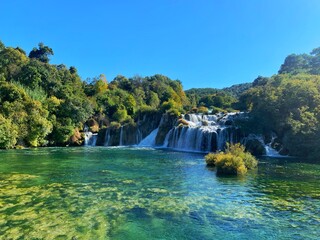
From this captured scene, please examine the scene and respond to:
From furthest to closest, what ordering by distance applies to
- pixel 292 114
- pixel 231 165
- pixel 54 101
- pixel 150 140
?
pixel 150 140 < pixel 54 101 < pixel 292 114 < pixel 231 165

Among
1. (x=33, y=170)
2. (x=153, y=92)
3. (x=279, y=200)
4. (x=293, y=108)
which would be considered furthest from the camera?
(x=153, y=92)

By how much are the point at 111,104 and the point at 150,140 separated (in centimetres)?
2046

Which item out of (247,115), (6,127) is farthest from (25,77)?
(247,115)

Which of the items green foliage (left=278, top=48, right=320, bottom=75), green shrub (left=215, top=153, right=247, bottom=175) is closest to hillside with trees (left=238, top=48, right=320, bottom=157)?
green shrub (left=215, top=153, right=247, bottom=175)

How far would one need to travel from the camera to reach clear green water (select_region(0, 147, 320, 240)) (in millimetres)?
8039

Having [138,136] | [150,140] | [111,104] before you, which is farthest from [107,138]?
[111,104]

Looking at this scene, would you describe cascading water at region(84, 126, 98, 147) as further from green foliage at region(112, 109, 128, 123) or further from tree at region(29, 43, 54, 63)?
tree at region(29, 43, 54, 63)

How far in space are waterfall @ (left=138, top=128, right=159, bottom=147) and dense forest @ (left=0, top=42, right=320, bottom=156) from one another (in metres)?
4.67

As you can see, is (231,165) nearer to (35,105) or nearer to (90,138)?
(35,105)

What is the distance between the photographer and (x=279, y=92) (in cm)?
3538

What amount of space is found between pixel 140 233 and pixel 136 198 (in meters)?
3.72

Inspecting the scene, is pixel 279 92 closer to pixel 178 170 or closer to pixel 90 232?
pixel 178 170

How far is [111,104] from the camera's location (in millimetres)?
68688

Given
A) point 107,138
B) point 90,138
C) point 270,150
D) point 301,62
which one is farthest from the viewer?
point 301,62
